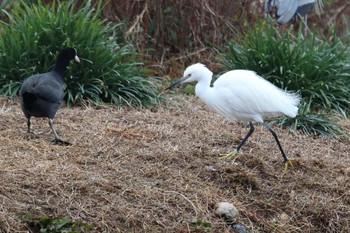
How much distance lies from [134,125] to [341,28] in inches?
348

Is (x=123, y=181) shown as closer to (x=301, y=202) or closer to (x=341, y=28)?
(x=301, y=202)

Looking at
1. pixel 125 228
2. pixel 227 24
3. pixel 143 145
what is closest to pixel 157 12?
pixel 227 24

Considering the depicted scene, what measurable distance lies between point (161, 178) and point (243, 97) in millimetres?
953

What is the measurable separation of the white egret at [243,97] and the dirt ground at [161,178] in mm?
357

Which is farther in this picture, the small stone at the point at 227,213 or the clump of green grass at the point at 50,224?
the small stone at the point at 227,213

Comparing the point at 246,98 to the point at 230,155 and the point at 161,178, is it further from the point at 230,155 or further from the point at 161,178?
the point at 161,178

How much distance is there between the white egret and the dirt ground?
0.36 metres

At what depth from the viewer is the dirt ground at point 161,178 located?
5.26 m

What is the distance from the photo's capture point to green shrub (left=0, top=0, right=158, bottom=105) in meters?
7.88

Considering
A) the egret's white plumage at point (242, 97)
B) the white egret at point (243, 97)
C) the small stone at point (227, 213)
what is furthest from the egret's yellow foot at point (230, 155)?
the small stone at point (227, 213)

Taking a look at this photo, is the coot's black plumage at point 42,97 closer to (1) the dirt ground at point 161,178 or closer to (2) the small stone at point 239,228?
(1) the dirt ground at point 161,178

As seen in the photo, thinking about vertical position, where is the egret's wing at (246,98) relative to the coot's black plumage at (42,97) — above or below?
above

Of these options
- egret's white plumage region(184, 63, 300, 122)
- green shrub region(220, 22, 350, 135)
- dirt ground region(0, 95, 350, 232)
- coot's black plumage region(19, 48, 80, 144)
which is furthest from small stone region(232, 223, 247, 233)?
green shrub region(220, 22, 350, 135)

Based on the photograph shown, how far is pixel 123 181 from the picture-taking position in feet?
18.6
